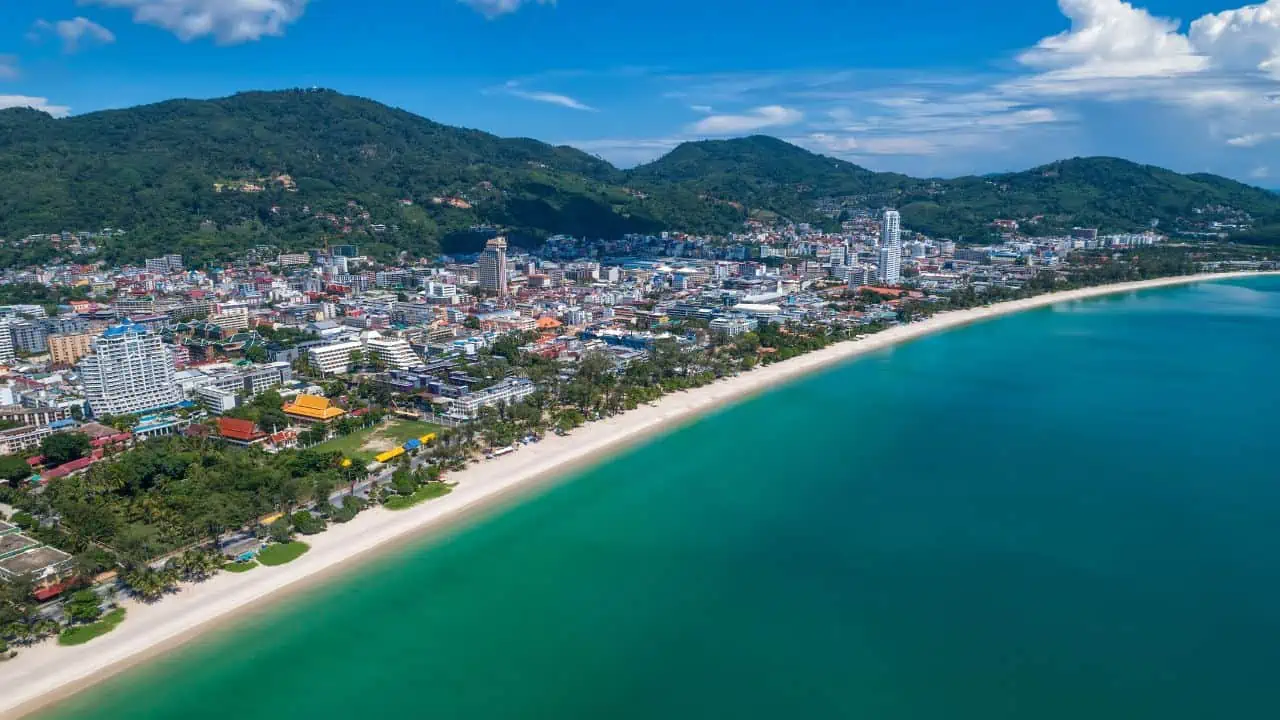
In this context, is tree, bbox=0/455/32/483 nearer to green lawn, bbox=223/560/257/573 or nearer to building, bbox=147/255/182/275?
green lawn, bbox=223/560/257/573

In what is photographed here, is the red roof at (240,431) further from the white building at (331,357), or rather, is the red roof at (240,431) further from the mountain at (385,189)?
the mountain at (385,189)

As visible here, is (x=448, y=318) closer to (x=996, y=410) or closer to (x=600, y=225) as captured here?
(x=996, y=410)

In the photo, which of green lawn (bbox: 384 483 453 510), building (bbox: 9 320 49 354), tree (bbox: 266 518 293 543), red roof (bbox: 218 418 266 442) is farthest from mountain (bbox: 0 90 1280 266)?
tree (bbox: 266 518 293 543)

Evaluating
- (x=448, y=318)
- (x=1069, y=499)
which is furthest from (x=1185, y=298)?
(x=448, y=318)

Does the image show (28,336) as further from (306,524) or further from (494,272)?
(306,524)

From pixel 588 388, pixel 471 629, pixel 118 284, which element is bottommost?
pixel 471 629

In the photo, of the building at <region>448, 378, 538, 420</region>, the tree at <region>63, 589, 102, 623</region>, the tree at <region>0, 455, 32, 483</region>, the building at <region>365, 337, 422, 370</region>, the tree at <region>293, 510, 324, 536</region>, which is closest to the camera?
the tree at <region>63, 589, 102, 623</region>
